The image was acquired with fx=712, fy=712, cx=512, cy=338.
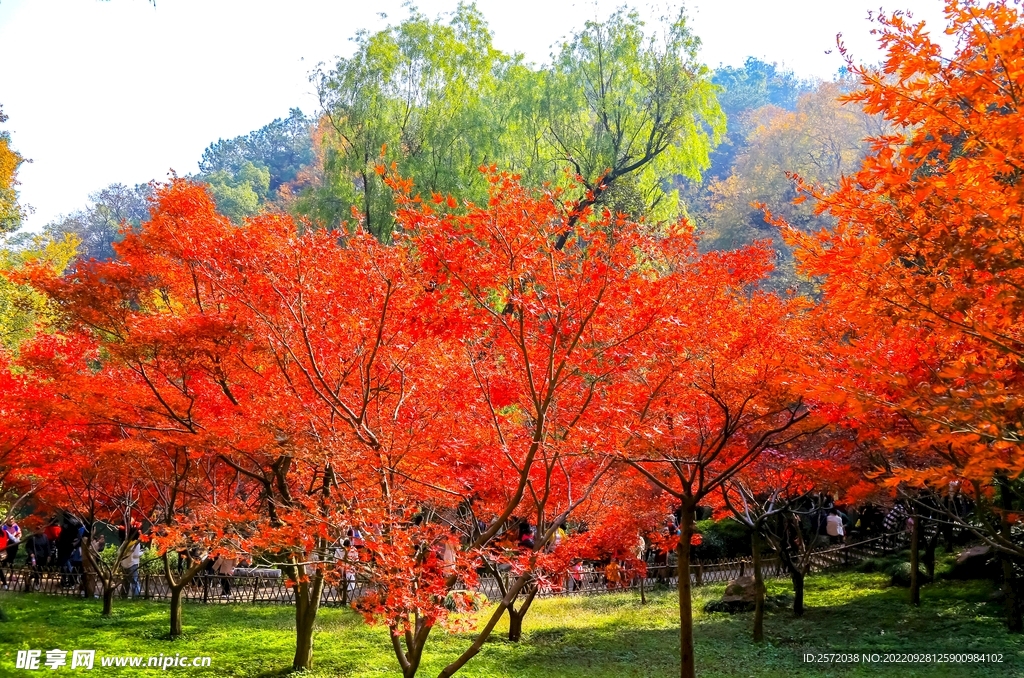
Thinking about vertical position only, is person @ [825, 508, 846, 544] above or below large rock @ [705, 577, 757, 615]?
above

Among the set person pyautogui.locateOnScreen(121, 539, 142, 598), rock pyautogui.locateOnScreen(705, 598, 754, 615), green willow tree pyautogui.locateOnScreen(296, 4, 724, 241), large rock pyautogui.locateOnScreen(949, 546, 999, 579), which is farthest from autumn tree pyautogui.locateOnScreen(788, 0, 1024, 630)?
person pyautogui.locateOnScreen(121, 539, 142, 598)

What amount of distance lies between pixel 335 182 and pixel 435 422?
951 centimetres

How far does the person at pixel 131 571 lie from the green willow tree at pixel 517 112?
→ 797 cm

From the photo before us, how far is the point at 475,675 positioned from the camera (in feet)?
29.3

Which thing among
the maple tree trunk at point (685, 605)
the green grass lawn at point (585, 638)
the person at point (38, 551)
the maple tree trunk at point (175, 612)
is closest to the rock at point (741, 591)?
the green grass lawn at point (585, 638)

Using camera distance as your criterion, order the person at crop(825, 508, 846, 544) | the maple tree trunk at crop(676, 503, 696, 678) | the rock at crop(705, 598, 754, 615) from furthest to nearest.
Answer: the person at crop(825, 508, 846, 544)
the rock at crop(705, 598, 754, 615)
the maple tree trunk at crop(676, 503, 696, 678)

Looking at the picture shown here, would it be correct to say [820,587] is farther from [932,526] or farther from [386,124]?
[386,124]

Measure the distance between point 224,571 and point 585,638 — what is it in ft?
27.8

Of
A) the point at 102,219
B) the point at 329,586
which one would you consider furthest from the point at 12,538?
the point at 102,219

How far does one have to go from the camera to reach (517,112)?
16.8 m

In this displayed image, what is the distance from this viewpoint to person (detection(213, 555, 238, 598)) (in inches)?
576

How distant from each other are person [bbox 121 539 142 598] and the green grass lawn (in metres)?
0.85

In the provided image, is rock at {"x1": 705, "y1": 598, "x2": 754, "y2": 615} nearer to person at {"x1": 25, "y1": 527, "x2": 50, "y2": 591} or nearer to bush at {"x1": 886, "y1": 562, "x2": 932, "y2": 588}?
bush at {"x1": 886, "y1": 562, "x2": 932, "y2": 588}

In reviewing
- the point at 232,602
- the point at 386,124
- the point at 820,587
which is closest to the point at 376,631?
the point at 232,602
